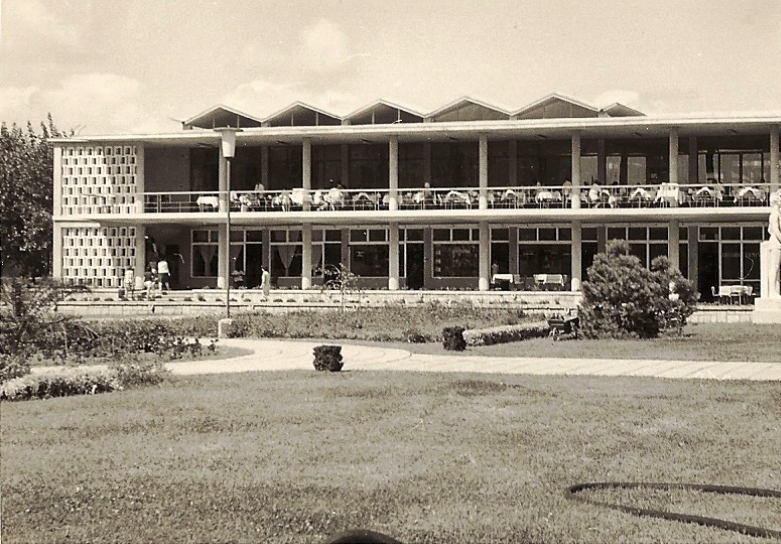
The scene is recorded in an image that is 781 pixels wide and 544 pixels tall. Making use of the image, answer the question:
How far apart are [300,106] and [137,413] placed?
88.1 ft

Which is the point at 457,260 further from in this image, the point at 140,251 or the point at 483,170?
the point at 140,251

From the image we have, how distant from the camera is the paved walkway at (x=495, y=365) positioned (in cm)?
1382

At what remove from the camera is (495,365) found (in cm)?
1520

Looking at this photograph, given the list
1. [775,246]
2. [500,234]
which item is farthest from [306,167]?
[775,246]

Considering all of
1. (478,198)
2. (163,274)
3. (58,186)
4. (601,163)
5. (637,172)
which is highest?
(601,163)

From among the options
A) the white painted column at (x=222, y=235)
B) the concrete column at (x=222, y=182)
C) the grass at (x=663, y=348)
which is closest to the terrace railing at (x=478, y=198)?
the concrete column at (x=222, y=182)

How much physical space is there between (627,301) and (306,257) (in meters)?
18.3

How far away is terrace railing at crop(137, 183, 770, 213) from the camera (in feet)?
108

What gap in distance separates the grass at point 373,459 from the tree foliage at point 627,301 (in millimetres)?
8044

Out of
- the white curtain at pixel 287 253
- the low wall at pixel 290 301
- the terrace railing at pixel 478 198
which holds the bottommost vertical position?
the low wall at pixel 290 301

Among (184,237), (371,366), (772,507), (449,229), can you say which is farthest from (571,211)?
(772,507)

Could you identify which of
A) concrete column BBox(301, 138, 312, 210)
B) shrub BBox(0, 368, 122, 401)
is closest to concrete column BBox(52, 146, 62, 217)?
concrete column BBox(301, 138, 312, 210)

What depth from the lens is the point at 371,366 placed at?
14.9 m

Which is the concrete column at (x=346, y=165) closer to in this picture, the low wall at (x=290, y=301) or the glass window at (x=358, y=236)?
the glass window at (x=358, y=236)
